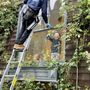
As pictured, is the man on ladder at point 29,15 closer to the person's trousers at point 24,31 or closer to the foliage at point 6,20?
the person's trousers at point 24,31

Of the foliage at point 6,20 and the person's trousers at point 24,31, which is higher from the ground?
the foliage at point 6,20

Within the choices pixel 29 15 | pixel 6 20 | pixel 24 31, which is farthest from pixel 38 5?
pixel 6 20

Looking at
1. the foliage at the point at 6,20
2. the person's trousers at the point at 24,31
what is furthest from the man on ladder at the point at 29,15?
the foliage at the point at 6,20

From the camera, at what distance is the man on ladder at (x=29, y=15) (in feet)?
24.7

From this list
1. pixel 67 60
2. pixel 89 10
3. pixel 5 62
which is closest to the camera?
pixel 89 10

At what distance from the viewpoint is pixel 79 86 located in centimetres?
744

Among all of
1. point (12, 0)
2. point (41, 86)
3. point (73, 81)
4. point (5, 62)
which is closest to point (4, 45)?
point (5, 62)

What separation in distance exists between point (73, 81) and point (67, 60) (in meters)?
0.48

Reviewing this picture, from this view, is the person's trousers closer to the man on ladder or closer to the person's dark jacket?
the man on ladder

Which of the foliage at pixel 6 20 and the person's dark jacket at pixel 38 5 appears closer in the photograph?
the person's dark jacket at pixel 38 5

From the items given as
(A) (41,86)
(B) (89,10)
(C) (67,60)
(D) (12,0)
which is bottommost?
(A) (41,86)

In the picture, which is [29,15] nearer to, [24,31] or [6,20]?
[24,31]

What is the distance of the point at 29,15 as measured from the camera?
7652 millimetres

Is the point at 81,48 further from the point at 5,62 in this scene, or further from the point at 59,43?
the point at 5,62
